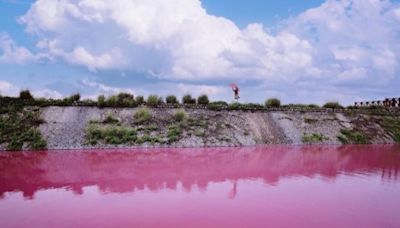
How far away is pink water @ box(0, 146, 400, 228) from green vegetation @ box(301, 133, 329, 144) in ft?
29.1

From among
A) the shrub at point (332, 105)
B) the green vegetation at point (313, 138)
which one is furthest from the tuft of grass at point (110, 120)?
the shrub at point (332, 105)

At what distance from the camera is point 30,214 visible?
12.1 metres

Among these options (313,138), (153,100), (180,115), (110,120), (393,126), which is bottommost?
(313,138)

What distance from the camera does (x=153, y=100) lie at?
37094 mm

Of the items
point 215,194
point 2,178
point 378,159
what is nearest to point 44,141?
point 2,178

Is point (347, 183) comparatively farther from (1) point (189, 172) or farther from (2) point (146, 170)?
(2) point (146, 170)

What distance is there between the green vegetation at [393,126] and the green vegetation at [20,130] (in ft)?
104

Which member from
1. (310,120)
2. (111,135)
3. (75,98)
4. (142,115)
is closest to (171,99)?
(142,115)

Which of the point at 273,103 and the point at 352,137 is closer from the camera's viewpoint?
the point at 352,137

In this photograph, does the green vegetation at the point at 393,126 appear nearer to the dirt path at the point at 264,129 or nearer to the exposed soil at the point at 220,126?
the exposed soil at the point at 220,126

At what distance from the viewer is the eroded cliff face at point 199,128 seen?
3016 centimetres

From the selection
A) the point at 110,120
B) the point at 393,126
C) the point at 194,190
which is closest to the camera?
the point at 194,190

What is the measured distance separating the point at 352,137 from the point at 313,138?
Answer: 4.34 metres

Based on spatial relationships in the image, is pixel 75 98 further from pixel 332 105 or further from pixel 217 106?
pixel 332 105
